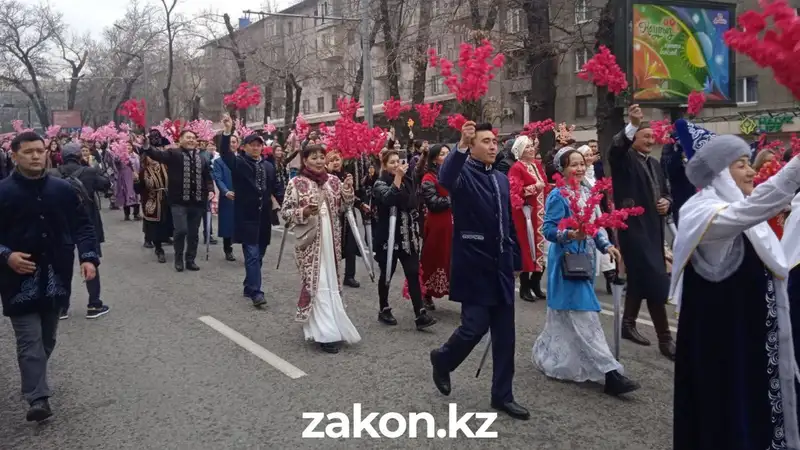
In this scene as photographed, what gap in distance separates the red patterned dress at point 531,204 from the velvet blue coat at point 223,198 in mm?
4838

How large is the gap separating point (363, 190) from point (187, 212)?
2813 millimetres

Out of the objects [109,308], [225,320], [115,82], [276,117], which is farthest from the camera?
[276,117]

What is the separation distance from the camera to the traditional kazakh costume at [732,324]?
3236 millimetres

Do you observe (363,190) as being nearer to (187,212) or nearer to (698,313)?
(187,212)

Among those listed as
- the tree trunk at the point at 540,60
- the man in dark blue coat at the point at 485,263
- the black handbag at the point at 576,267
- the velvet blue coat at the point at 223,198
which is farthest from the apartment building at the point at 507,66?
the man in dark blue coat at the point at 485,263

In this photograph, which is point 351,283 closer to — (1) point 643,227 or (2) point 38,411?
(1) point 643,227

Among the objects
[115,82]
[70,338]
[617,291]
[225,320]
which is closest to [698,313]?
[617,291]

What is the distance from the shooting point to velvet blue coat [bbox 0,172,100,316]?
4.61 meters

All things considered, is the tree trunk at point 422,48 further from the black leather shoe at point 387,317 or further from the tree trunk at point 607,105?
the black leather shoe at point 387,317

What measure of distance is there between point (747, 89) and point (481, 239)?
2399cm

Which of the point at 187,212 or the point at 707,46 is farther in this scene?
the point at 707,46

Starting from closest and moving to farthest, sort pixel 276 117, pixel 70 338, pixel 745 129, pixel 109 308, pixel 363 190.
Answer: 1. pixel 70 338
2. pixel 109 308
3. pixel 363 190
4. pixel 745 129
5. pixel 276 117

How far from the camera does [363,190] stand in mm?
9336

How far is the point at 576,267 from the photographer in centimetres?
510
